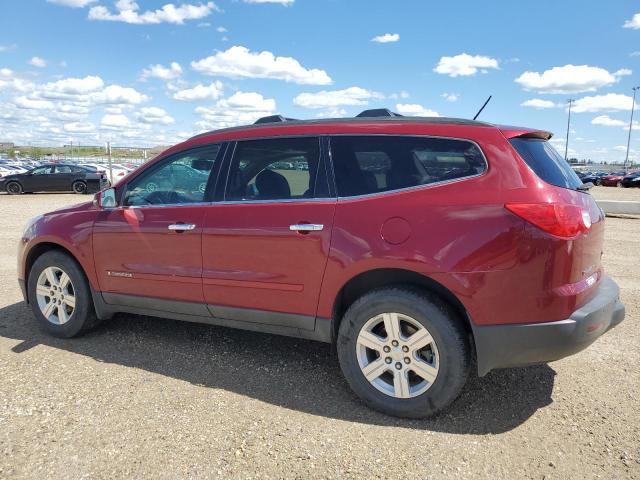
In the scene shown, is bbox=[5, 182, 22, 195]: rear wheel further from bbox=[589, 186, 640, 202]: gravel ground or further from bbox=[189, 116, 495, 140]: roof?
bbox=[589, 186, 640, 202]: gravel ground

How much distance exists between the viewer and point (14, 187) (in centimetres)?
2312

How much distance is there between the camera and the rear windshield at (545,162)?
2.89 meters

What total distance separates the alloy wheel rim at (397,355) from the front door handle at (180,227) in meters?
1.49

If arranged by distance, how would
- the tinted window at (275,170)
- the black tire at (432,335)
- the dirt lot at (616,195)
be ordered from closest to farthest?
the black tire at (432,335), the tinted window at (275,170), the dirt lot at (616,195)

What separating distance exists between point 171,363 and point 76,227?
56.8 inches

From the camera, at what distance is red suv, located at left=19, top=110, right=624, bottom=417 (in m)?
2.75

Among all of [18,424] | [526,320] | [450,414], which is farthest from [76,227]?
[526,320]

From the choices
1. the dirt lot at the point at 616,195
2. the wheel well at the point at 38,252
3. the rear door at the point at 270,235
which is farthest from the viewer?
the dirt lot at the point at 616,195

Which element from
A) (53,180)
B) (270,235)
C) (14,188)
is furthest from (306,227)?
(14,188)

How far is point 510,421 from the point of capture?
3.06 metres

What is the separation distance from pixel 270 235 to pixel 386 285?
0.84 meters

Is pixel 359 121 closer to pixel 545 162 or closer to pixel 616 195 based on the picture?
pixel 545 162

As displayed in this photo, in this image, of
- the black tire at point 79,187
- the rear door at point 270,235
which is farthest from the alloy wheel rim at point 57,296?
the black tire at point 79,187

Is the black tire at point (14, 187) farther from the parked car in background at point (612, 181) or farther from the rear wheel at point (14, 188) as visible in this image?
the parked car in background at point (612, 181)
